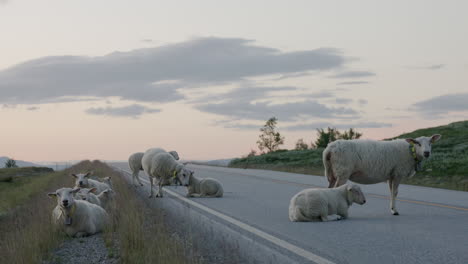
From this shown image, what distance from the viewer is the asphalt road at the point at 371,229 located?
768cm

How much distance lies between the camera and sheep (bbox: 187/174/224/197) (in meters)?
17.5

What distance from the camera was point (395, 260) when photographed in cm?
728

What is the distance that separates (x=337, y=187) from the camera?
12.1 meters

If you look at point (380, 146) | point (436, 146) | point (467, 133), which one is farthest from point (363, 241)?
point (467, 133)

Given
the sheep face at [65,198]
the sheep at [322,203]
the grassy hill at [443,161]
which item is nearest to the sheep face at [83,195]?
the sheep face at [65,198]

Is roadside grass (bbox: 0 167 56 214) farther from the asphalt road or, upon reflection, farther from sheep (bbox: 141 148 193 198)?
the asphalt road

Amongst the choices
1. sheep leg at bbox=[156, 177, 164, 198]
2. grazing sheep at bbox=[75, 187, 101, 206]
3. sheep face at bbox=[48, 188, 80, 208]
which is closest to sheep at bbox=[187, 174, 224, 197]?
sheep leg at bbox=[156, 177, 164, 198]

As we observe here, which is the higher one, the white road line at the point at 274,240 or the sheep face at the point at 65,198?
the sheep face at the point at 65,198

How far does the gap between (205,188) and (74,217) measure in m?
7.54

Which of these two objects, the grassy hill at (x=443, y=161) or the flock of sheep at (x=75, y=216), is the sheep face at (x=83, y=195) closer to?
the flock of sheep at (x=75, y=216)

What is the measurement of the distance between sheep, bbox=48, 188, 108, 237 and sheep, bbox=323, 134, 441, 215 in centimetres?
509

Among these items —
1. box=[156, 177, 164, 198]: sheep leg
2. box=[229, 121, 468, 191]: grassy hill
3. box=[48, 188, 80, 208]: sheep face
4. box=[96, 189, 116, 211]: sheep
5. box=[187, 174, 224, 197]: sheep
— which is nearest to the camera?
box=[48, 188, 80, 208]: sheep face

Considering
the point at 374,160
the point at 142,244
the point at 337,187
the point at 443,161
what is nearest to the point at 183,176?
the point at 337,187

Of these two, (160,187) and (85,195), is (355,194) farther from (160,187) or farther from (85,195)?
(160,187)
